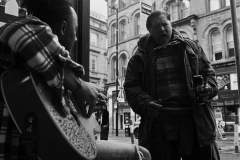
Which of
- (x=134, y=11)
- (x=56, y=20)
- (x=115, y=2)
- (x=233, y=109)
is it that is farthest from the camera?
(x=115, y=2)

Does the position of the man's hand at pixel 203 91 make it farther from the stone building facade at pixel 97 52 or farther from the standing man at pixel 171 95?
the stone building facade at pixel 97 52

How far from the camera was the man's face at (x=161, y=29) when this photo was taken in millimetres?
2314

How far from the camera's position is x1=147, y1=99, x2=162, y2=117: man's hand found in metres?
2.07

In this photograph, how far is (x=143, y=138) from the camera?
2.23 meters

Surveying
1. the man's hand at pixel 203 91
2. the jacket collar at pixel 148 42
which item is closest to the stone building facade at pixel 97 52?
the jacket collar at pixel 148 42

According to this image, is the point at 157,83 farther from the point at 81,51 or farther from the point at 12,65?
the point at 12,65

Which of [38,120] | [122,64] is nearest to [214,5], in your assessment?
[122,64]

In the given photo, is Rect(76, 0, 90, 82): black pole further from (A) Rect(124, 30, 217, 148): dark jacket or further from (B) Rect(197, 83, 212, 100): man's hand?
(B) Rect(197, 83, 212, 100): man's hand

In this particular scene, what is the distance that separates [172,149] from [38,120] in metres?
1.49

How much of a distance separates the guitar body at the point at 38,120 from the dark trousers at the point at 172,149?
4.19ft

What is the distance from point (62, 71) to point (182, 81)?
138cm

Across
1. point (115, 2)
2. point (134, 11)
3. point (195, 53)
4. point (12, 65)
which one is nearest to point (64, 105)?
point (12, 65)

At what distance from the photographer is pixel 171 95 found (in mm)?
2182

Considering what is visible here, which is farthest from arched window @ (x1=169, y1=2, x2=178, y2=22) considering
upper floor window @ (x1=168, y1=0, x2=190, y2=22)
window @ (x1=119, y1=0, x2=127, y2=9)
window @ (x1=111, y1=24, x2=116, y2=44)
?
window @ (x1=111, y1=24, x2=116, y2=44)
